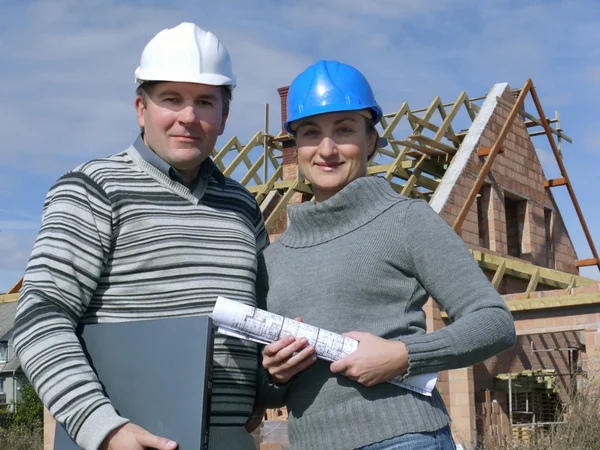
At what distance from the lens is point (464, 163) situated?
45.0 ft

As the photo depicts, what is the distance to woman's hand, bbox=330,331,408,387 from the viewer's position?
2.22m

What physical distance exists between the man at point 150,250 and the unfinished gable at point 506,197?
10.4 m

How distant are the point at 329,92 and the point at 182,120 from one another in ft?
1.56

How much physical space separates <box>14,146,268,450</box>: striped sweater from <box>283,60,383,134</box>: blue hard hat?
43 centimetres

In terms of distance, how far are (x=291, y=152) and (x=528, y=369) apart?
6.83 meters

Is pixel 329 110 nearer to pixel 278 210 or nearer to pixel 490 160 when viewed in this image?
pixel 490 160

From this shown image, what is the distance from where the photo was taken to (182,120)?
2.54 meters

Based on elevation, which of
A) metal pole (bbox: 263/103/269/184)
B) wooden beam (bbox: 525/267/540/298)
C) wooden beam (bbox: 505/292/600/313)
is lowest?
wooden beam (bbox: 505/292/600/313)

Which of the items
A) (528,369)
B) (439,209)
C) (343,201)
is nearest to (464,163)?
(439,209)

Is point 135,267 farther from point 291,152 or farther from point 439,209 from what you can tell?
point 291,152

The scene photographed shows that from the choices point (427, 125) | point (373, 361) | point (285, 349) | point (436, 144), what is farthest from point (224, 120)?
point (427, 125)

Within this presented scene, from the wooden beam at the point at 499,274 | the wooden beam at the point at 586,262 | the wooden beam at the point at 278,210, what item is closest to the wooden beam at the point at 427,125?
the wooden beam at the point at 278,210

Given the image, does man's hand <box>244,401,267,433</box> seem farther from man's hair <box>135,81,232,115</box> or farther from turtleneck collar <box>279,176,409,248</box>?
man's hair <box>135,81,232,115</box>

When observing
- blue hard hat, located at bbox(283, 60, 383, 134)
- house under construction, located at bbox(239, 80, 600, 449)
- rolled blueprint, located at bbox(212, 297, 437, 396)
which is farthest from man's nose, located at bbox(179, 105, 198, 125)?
house under construction, located at bbox(239, 80, 600, 449)
